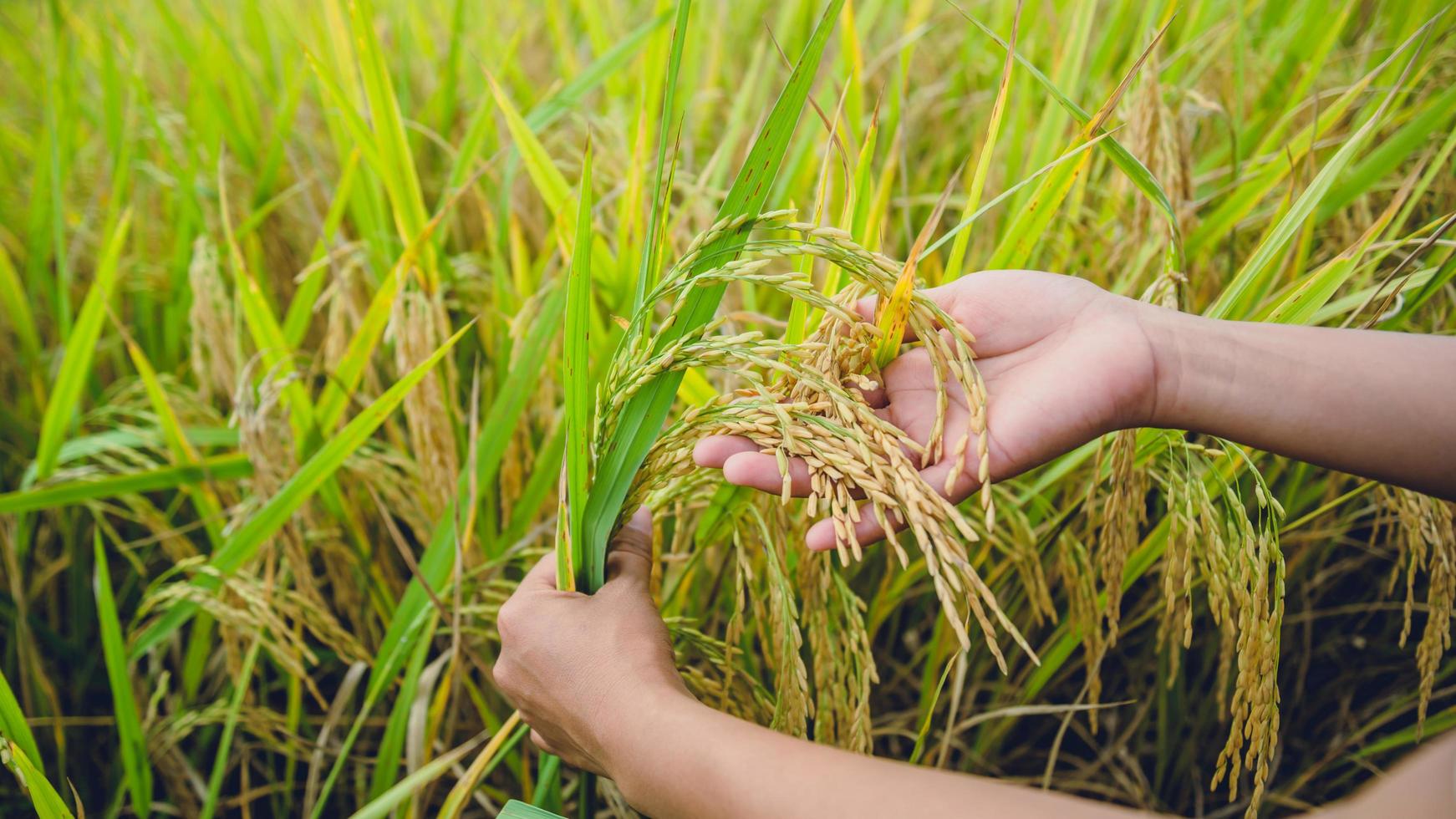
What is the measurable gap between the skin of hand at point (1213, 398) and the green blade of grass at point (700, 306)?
0.08 metres

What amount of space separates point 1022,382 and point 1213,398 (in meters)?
0.21

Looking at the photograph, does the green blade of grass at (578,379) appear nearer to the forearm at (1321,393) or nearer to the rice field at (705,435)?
the rice field at (705,435)

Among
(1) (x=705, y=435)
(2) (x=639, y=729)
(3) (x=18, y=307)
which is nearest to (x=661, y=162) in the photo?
(1) (x=705, y=435)

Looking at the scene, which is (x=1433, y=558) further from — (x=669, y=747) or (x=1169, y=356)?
(x=669, y=747)

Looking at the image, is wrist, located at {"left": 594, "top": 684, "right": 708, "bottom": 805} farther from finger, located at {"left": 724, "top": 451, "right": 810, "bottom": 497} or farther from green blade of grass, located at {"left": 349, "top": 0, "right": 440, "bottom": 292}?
green blade of grass, located at {"left": 349, "top": 0, "right": 440, "bottom": 292}

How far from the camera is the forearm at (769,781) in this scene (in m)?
0.66

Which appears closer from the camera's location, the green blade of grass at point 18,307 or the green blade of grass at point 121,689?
the green blade of grass at point 121,689

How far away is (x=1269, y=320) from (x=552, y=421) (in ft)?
3.73

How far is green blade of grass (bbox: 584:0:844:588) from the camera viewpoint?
34.2 inches

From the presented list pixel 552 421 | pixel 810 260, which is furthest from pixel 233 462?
pixel 810 260

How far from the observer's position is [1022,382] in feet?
3.26

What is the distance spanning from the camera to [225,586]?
4.58 feet

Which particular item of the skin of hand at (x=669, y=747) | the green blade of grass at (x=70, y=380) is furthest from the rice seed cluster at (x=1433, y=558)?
the green blade of grass at (x=70, y=380)

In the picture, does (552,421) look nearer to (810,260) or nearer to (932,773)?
(810,260)
